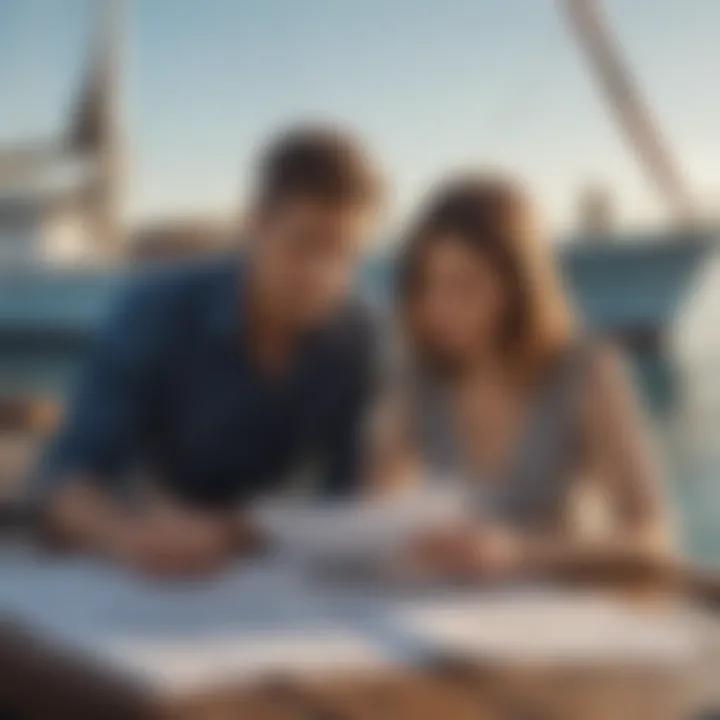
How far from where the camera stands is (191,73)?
2.97ft

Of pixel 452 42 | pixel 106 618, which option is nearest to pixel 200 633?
pixel 106 618

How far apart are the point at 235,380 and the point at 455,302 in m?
0.15

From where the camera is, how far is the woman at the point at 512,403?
2.51 feet

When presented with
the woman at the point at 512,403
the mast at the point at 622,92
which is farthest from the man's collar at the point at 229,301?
the mast at the point at 622,92

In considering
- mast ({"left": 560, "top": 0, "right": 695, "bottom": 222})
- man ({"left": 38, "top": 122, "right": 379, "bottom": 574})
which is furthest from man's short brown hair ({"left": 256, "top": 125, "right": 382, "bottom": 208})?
mast ({"left": 560, "top": 0, "right": 695, "bottom": 222})

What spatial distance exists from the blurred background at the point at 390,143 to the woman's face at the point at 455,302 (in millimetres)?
25

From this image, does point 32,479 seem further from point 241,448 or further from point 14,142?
point 14,142

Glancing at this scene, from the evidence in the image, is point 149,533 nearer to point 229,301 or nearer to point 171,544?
point 171,544

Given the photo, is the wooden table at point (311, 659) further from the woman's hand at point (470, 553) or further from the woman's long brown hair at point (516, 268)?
the woman's long brown hair at point (516, 268)

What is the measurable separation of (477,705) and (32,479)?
Answer: 0.43 meters

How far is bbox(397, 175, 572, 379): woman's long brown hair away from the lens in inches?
30.2

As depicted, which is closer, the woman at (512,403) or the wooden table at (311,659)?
the wooden table at (311,659)

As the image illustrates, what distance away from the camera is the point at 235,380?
2.74ft

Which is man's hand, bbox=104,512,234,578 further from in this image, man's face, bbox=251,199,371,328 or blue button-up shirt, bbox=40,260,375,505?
man's face, bbox=251,199,371,328
